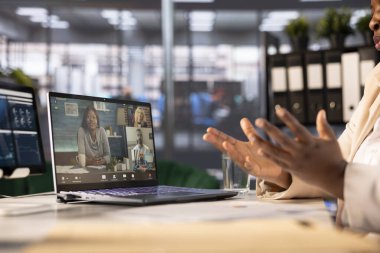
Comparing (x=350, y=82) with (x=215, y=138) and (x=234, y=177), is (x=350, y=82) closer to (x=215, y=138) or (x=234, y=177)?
(x=234, y=177)

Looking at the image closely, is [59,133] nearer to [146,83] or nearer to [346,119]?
[346,119]

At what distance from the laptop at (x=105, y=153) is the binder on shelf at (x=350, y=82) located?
89.2 inches

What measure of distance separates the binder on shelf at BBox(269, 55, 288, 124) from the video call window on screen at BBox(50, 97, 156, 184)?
7.72 ft

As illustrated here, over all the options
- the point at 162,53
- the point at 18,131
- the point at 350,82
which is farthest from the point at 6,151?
the point at 162,53

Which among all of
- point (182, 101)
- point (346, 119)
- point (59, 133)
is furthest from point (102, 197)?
point (182, 101)

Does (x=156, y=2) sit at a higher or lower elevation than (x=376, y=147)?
higher

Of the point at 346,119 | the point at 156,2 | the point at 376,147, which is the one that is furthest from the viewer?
the point at 156,2

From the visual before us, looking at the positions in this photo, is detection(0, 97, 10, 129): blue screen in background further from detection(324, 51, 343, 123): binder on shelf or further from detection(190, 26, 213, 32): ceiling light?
detection(190, 26, 213, 32): ceiling light

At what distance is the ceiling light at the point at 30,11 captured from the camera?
6129 mm

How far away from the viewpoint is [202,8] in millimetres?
6094

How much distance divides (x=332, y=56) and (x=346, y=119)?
0.45 meters

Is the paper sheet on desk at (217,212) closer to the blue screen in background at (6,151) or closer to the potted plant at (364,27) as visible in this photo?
the blue screen in background at (6,151)

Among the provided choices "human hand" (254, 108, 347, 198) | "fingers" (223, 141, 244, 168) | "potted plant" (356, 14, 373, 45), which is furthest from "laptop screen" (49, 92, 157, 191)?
"potted plant" (356, 14, 373, 45)

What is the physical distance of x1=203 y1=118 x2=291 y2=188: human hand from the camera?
1.54 m
